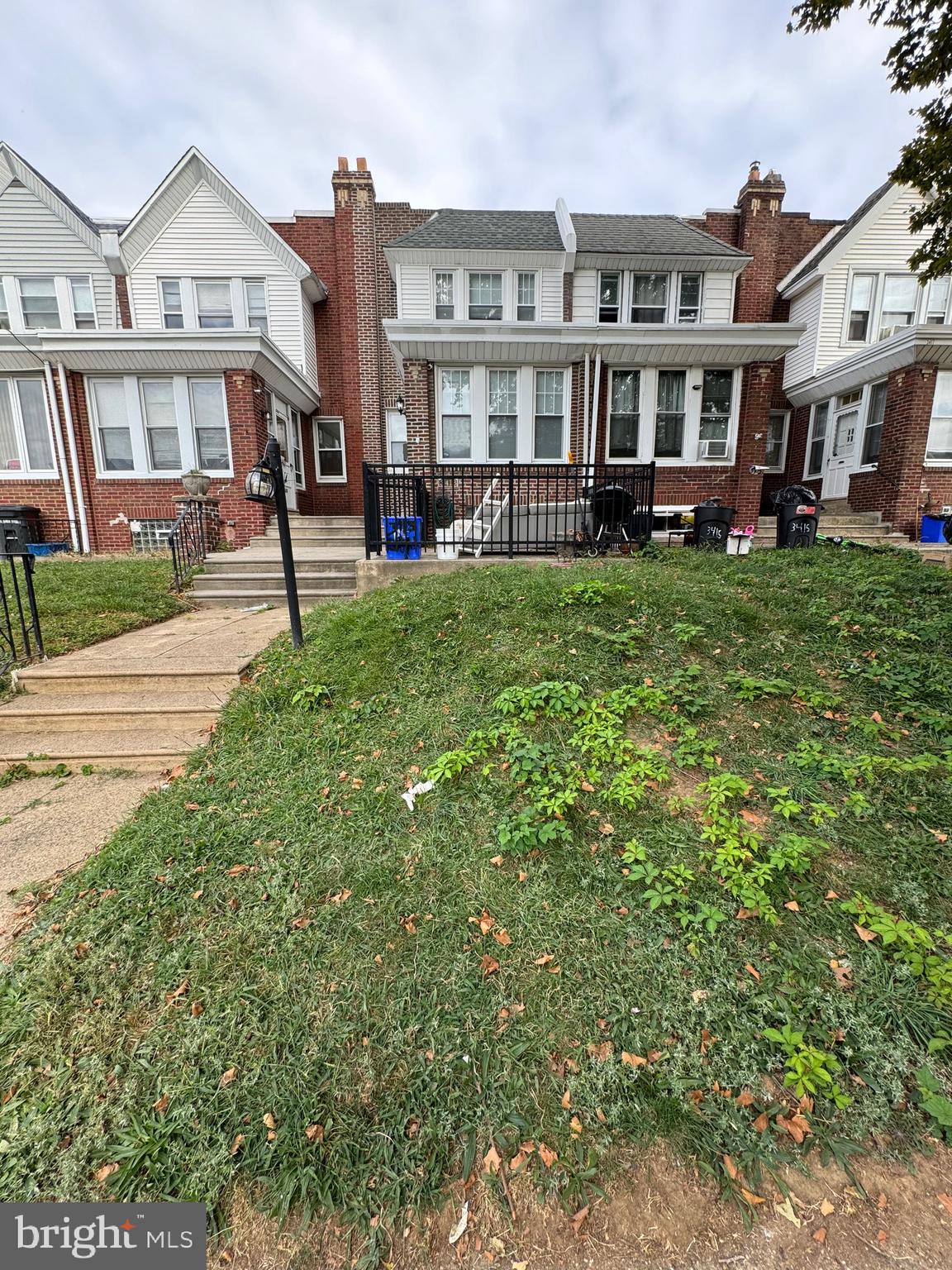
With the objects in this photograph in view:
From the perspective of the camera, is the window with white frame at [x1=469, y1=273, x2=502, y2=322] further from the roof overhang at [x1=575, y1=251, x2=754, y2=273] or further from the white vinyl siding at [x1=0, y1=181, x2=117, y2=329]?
the white vinyl siding at [x1=0, y1=181, x2=117, y2=329]

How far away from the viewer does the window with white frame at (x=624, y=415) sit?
11.5m

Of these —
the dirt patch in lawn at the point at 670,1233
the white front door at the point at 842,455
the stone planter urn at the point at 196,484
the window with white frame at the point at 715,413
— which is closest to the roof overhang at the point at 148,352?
the stone planter urn at the point at 196,484

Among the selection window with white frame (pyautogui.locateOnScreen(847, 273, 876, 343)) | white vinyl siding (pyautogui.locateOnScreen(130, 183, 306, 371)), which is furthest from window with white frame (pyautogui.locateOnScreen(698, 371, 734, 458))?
white vinyl siding (pyautogui.locateOnScreen(130, 183, 306, 371))

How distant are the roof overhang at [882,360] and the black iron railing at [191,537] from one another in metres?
13.7

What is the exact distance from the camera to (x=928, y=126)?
4.74m

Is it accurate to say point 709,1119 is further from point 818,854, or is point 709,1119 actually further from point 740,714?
point 740,714

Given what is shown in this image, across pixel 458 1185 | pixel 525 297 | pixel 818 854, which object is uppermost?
pixel 525 297

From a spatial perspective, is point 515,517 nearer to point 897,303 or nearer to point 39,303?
Answer: point 897,303

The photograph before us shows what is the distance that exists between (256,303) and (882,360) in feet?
46.4

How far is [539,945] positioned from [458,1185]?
2.58 feet

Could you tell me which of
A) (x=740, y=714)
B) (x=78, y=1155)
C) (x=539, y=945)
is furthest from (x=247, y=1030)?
(x=740, y=714)

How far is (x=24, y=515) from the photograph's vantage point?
11.2m

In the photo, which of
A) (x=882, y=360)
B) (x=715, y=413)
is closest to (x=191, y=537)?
(x=715, y=413)

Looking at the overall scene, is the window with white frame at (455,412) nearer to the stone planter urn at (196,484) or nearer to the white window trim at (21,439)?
the stone planter urn at (196,484)
